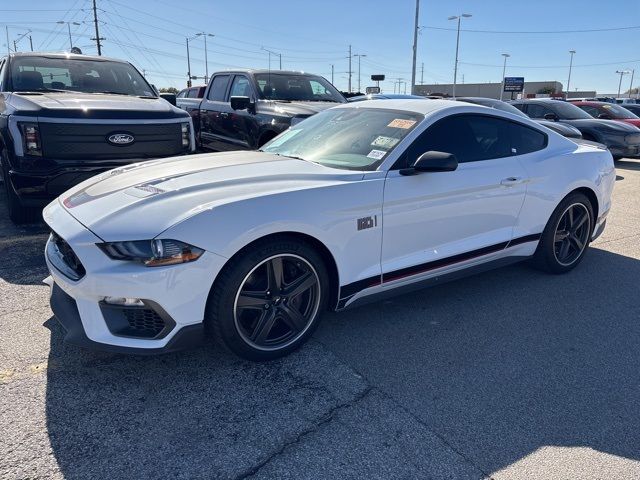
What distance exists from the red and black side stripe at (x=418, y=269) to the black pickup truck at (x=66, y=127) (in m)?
3.18

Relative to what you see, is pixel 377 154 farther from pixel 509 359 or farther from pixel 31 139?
pixel 31 139

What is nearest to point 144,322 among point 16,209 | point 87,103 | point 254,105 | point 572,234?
point 87,103

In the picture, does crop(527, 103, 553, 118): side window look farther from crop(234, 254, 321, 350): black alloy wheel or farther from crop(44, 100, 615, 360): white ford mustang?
crop(234, 254, 321, 350): black alloy wheel

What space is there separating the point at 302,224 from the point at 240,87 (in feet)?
20.2

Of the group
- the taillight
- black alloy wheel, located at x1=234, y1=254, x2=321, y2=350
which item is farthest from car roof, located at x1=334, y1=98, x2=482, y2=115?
the taillight

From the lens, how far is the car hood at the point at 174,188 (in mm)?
2688

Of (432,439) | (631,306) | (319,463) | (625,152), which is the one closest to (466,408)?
(432,439)

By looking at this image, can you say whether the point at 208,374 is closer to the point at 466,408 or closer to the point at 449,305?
the point at 466,408

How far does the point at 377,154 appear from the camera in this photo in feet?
11.4

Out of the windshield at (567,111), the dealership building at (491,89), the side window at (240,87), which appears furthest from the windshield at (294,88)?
the dealership building at (491,89)

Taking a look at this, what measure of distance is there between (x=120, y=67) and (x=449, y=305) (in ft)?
18.1

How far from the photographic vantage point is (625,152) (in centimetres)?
1245

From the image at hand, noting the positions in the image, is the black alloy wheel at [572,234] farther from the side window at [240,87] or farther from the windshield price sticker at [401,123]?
the side window at [240,87]

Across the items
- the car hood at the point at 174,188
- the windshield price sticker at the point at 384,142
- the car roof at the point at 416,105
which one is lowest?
the car hood at the point at 174,188
